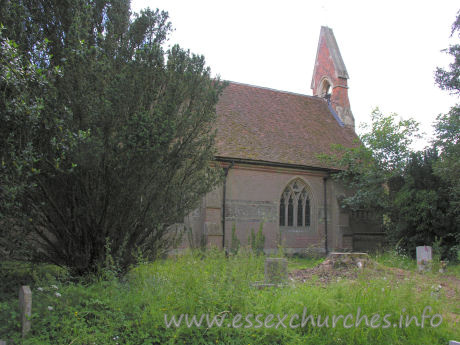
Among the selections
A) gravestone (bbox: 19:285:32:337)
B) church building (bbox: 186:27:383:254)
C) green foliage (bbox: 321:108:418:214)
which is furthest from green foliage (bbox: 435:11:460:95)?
gravestone (bbox: 19:285:32:337)

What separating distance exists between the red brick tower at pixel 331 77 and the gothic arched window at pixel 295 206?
5995mm

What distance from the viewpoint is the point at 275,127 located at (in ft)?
54.4

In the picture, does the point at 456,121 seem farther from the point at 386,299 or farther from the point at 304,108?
the point at 386,299

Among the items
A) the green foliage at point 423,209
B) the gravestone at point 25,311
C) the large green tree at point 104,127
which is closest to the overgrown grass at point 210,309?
the gravestone at point 25,311

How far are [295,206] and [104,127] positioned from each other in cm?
1114

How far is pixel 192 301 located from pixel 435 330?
3104 mm

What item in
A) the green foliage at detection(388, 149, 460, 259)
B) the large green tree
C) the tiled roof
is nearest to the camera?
the large green tree

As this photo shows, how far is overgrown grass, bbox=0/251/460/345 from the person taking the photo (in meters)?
4.28

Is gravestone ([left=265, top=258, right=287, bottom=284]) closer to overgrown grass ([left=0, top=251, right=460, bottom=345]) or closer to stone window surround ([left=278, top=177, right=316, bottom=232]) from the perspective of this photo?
overgrown grass ([left=0, top=251, right=460, bottom=345])

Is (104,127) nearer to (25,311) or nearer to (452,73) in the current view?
(25,311)

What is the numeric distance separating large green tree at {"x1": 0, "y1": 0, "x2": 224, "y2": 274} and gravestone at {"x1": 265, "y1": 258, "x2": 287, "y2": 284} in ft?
5.80

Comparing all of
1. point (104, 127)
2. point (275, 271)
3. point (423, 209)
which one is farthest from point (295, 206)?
point (104, 127)

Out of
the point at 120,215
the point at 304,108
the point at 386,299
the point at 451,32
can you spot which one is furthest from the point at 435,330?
the point at 304,108

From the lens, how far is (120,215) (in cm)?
586
